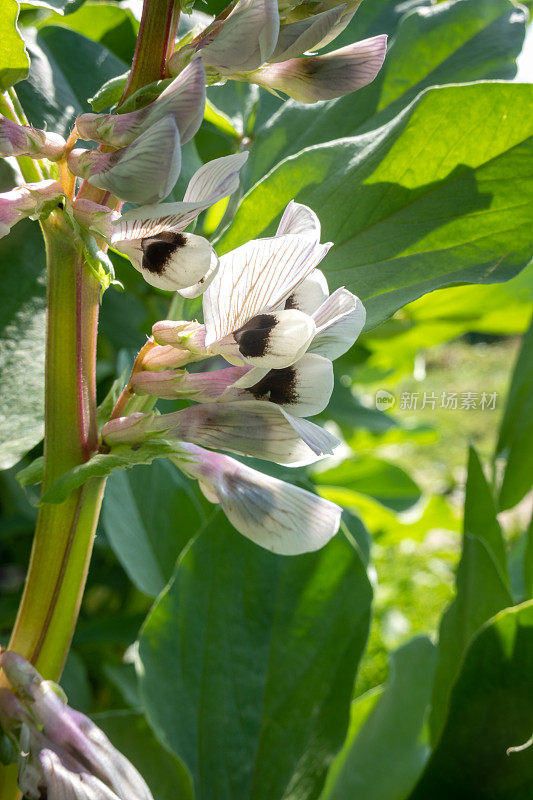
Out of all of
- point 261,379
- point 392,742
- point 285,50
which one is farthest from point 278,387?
point 392,742

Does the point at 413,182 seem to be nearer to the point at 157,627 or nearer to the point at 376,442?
the point at 157,627

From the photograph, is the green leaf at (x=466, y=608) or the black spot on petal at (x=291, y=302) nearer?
the black spot on petal at (x=291, y=302)

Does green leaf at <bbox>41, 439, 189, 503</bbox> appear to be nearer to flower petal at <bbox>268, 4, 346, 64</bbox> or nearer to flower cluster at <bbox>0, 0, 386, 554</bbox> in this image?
flower cluster at <bbox>0, 0, 386, 554</bbox>

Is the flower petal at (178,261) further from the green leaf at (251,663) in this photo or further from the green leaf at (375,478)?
the green leaf at (375,478)

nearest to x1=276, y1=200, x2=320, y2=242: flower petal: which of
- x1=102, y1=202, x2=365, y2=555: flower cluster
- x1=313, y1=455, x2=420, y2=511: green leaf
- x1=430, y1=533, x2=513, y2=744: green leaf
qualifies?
x1=102, y1=202, x2=365, y2=555: flower cluster

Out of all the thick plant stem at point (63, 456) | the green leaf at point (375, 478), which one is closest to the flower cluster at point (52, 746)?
the thick plant stem at point (63, 456)

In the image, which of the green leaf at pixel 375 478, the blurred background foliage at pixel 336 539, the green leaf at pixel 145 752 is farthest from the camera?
the green leaf at pixel 375 478

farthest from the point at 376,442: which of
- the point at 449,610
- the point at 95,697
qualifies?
the point at 449,610
